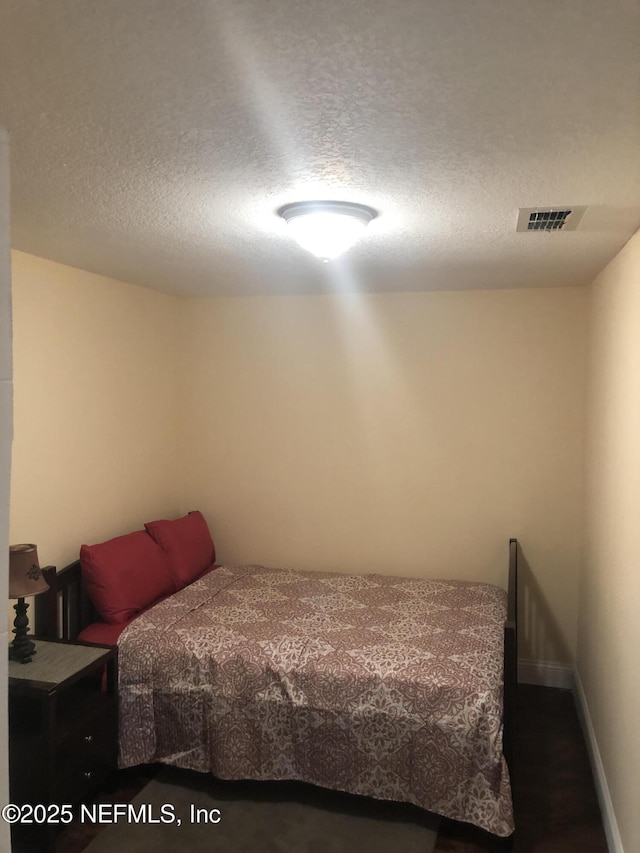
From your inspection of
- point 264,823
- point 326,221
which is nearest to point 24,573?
point 264,823

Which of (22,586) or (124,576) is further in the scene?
(124,576)

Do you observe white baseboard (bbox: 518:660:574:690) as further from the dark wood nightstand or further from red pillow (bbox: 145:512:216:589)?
the dark wood nightstand

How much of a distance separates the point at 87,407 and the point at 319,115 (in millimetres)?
2423

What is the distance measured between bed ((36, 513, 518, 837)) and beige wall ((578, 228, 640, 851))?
40cm

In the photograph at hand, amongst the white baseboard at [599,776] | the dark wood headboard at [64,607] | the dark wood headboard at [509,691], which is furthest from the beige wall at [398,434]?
the dark wood headboard at [509,691]

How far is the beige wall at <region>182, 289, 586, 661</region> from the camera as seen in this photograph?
12.5 feet

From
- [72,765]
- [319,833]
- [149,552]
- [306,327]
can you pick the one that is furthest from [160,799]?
[306,327]

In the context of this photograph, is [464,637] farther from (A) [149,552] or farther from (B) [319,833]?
(A) [149,552]

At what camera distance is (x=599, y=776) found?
280 cm

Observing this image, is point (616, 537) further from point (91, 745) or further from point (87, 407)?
point (87, 407)

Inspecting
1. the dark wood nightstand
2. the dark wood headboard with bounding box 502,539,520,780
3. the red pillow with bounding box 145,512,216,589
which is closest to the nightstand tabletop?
the dark wood nightstand

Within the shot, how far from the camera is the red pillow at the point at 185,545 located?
12.2 ft

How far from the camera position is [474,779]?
247 cm

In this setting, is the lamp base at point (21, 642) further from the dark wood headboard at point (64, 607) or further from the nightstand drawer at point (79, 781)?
the nightstand drawer at point (79, 781)
